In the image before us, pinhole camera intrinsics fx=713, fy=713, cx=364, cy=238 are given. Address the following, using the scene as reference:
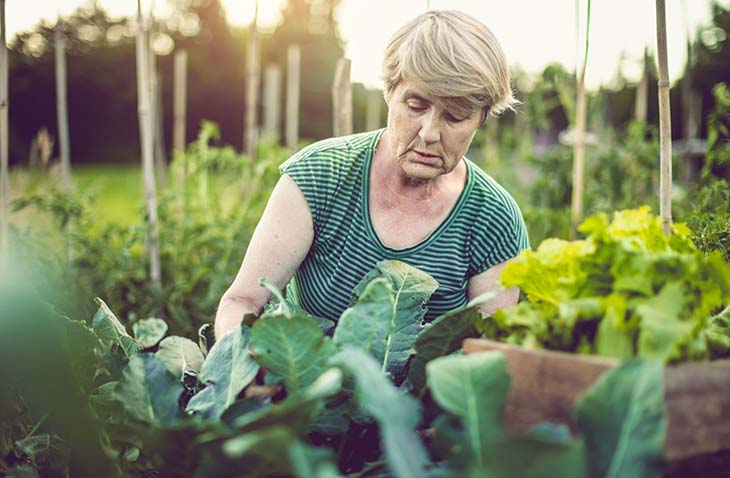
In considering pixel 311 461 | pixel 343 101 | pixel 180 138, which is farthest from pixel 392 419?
pixel 180 138

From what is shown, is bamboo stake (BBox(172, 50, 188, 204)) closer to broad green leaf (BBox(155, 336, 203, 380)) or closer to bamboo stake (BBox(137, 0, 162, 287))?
bamboo stake (BBox(137, 0, 162, 287))

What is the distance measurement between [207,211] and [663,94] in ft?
8.12

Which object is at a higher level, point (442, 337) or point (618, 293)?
point (618, 293)

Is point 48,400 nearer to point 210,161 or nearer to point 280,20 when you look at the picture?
point 210,161

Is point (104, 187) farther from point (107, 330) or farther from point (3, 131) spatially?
point (107, 330)

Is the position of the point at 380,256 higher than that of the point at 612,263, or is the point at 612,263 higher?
the point at 612,263

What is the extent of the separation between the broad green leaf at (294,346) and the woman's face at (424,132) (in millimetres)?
655

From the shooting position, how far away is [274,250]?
1445 mm

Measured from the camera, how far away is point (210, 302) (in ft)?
9.04

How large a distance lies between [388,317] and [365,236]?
0.65 m

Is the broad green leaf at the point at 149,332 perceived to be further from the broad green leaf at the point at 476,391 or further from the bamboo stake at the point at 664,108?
the bamboo stake at the point at 664,108

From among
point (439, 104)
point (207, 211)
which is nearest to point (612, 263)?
point (439, 104)

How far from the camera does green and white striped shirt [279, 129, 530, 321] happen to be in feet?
5.07

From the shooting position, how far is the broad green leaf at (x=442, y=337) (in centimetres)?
89
